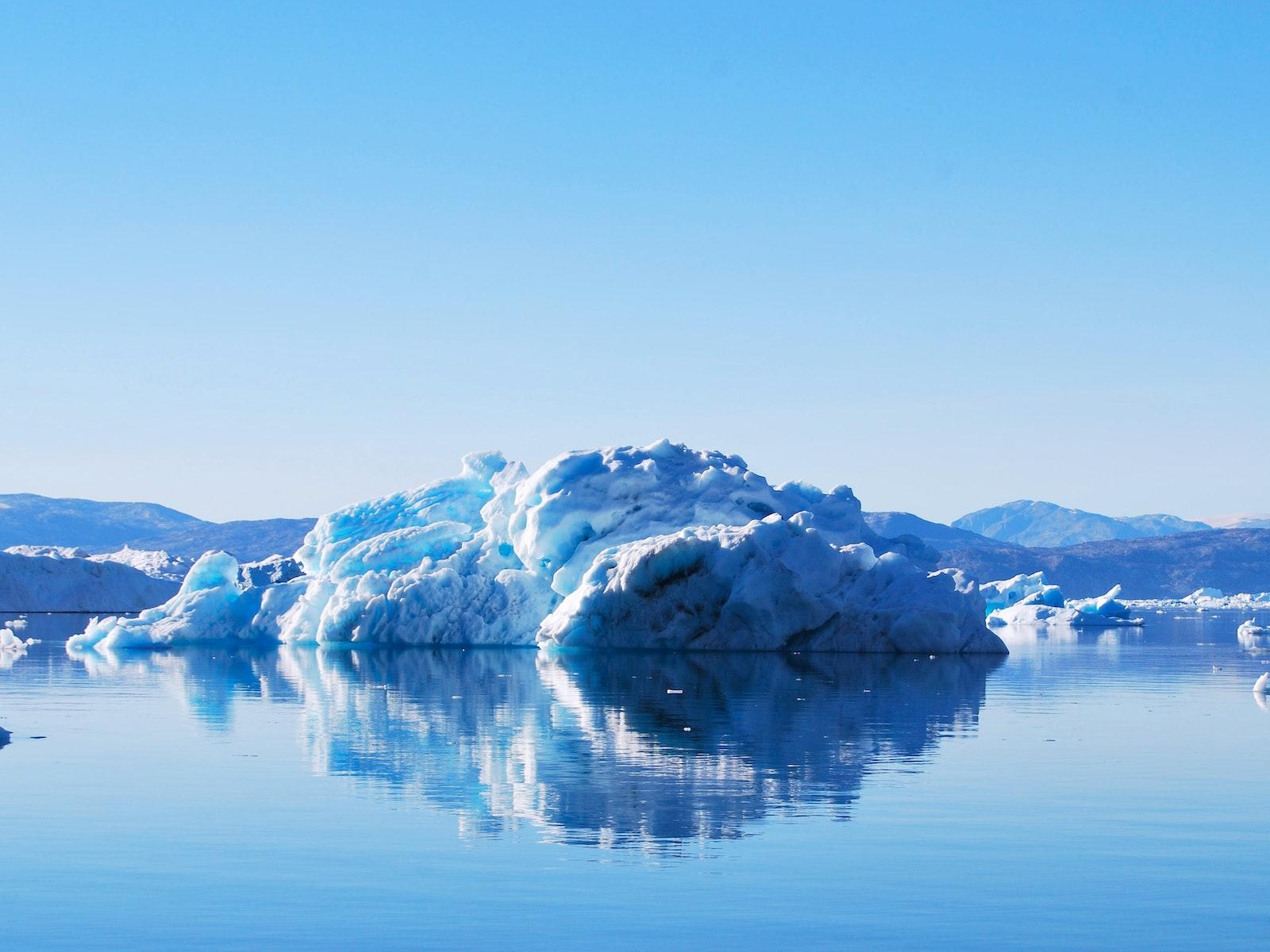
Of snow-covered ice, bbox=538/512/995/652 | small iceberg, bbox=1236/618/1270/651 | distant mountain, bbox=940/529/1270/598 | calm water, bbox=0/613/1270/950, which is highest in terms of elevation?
distant mountain, bbox=940/529/1270/598

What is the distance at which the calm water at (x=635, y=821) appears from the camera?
8758 millimetres

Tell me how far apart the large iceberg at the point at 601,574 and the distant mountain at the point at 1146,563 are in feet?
384

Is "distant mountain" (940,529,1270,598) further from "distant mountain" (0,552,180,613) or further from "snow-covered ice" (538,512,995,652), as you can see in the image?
"snow-covered ice" (538,512,995,652)

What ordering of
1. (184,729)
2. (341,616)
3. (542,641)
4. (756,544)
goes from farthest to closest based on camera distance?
1. (341,616)
2. (542,641)
3. (756,544)
4. (184,729)

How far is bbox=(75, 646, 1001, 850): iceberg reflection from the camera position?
12938 millimetres

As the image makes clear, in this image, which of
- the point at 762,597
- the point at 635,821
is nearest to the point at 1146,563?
the point at 762,597

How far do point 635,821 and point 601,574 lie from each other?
26.3 m

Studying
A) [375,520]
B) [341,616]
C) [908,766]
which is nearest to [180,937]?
[908,766]

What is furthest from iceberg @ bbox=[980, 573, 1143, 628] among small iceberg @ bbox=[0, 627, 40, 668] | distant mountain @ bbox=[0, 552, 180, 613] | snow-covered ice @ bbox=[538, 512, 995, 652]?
small iceberg @ bbox=[0, 627, 40, 668]

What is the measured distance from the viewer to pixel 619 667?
33062mm

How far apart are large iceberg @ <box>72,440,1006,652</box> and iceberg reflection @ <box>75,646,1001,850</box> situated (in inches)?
75.1

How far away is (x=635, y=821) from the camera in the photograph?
39.4 ft

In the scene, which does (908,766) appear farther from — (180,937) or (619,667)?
(619,667)

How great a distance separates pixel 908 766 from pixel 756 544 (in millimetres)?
21032
